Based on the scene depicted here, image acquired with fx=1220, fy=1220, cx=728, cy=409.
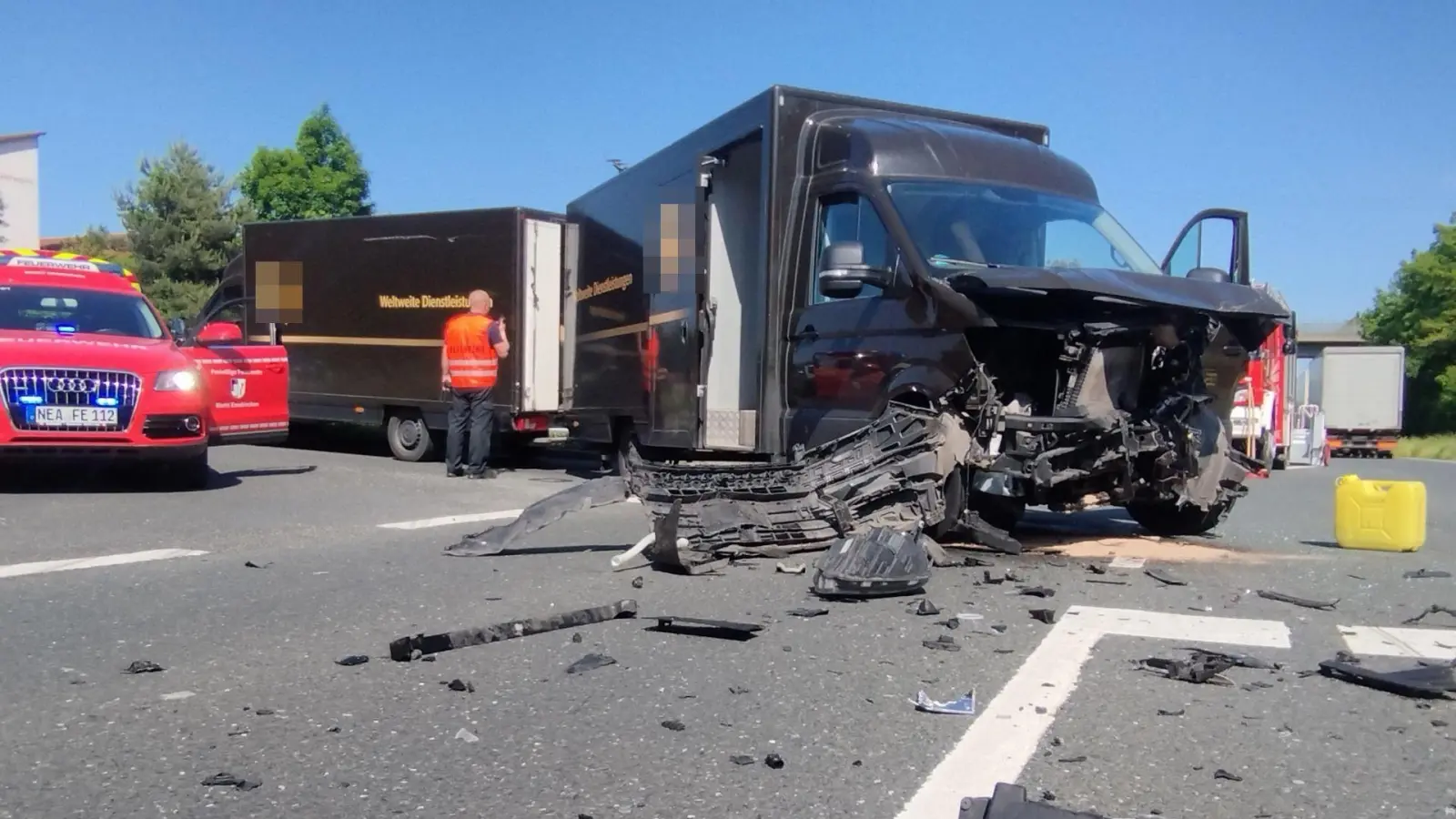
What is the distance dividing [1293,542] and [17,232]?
144 ft

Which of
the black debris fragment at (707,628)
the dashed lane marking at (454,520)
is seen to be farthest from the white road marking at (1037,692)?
the dashed lane marking at (454,520)

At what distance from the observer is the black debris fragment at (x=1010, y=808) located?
2873 millimetres

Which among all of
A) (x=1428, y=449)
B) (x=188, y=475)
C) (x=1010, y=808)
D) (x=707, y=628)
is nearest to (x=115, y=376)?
(x=188, y=475)

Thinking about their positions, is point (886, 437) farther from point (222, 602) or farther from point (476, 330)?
point (476, 330)

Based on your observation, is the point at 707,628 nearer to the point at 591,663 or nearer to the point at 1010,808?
the point at 591,663

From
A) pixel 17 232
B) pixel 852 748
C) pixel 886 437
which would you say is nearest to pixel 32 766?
pixel 852 748

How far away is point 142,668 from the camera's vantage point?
441 cm

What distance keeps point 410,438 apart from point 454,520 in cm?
660

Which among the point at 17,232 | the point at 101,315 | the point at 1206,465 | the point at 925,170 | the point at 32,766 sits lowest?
the point at 32,766

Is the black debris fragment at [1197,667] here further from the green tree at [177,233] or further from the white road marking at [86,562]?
the green tree at [177,233]

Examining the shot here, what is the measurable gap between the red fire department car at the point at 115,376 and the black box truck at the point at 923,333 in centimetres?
404

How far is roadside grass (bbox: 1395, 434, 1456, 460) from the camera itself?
42.4 metres

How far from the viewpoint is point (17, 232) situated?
41469 mm

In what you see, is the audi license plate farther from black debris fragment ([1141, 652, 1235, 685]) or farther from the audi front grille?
black debris fragment ([1141, 652, 1235, 685])
